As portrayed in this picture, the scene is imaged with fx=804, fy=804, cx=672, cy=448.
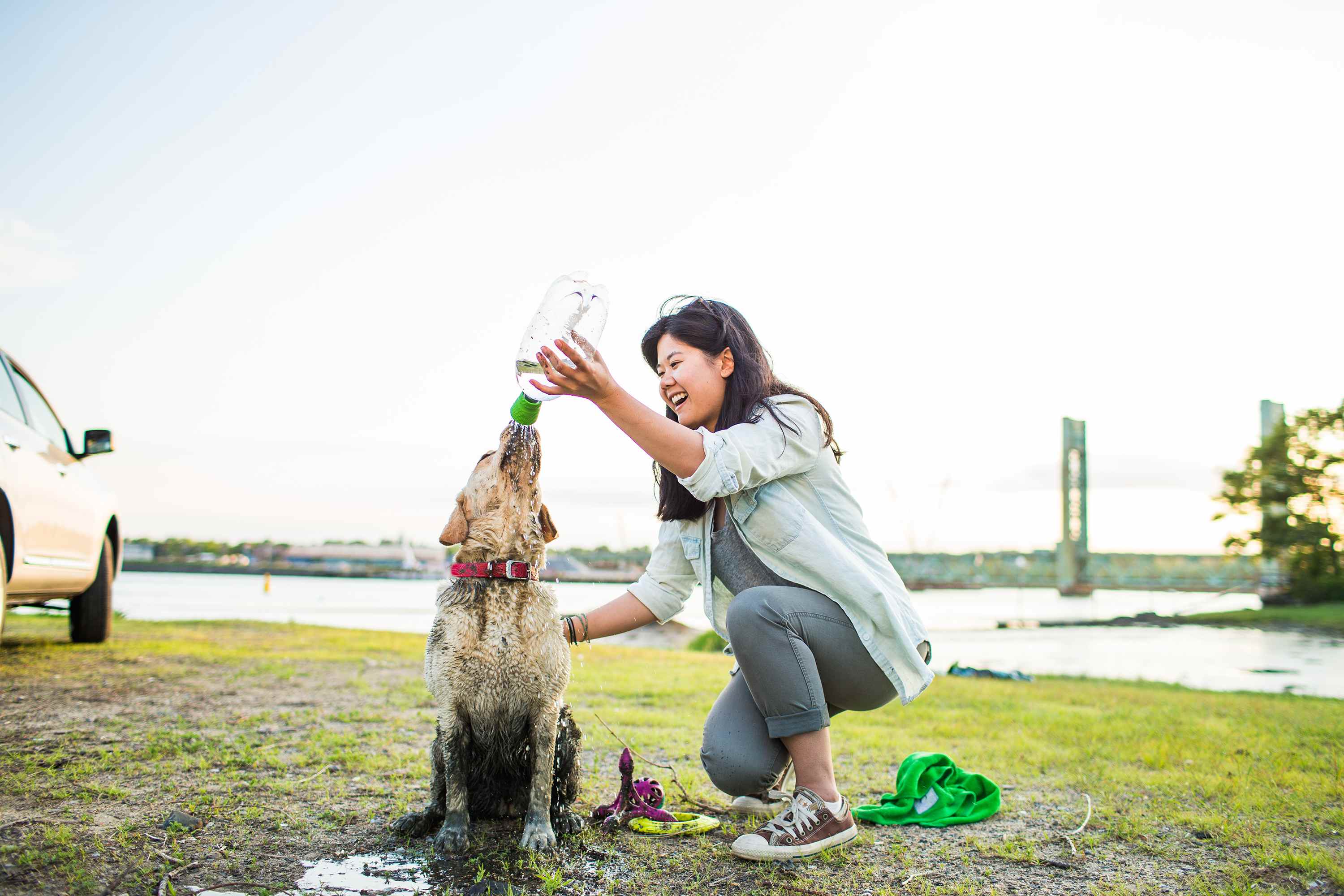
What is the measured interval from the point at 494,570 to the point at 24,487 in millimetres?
3863

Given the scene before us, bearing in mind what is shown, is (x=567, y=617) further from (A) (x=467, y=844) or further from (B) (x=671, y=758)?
(B) (x=671, y=758)

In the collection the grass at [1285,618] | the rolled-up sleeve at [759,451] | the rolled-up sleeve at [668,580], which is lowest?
the grass at [1285,618]

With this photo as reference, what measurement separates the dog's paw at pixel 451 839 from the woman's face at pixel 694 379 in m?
1.51

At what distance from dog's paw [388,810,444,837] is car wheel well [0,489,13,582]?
3.24 metres

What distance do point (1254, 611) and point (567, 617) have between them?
2537 centimetres

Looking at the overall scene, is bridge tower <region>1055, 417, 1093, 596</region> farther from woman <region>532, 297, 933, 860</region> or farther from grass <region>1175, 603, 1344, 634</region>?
woman <region>532, 297, 933, 860</region>

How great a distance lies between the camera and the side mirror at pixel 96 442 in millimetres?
6012

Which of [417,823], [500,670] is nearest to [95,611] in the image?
[417,823]

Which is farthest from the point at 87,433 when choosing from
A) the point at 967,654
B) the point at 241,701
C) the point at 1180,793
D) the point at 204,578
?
the point at 204,578

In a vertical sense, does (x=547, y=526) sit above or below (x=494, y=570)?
above

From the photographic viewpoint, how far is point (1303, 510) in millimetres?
22656

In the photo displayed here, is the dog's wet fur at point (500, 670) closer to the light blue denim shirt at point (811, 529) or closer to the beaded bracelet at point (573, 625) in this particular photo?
the beaded bracelet at point (573, 625)

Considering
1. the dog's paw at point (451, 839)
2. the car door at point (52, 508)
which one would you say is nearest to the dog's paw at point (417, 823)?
the dog's paw at point (451, 839)

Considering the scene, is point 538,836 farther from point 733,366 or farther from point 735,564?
point 733,366
